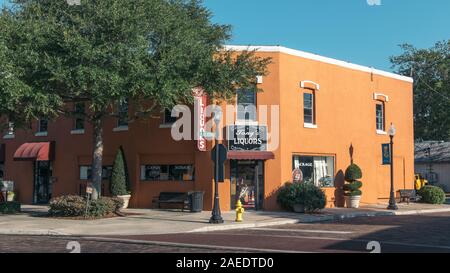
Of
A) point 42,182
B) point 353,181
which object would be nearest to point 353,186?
point 353,181

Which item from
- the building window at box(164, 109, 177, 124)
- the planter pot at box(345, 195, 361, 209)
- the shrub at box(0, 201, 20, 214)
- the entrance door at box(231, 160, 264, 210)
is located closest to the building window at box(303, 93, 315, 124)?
the entrance door at box(231, 160, 264, 210)

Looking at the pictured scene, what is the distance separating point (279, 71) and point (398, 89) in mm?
9843

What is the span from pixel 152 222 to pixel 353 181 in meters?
11.3

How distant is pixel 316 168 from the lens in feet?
85.6

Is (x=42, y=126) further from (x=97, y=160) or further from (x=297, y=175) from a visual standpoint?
(x=297, y=175)

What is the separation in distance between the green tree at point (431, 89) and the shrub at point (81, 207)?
30.0m

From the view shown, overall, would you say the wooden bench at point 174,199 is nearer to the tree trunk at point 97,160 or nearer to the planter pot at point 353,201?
the tree trunk at point 97,160

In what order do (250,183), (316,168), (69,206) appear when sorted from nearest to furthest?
(69,206) < (250,183) < (316,168)

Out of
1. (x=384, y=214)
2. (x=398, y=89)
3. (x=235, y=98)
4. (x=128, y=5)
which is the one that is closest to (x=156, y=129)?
(x=235, y=98)

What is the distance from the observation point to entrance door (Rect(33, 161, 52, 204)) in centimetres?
3059

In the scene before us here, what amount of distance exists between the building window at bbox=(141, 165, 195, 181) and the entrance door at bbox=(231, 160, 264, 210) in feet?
6.98
